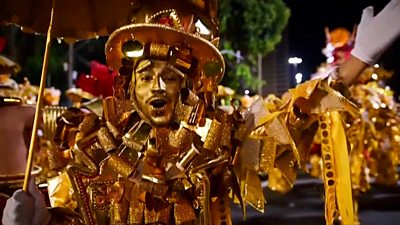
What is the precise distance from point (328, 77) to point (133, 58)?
2.89ft

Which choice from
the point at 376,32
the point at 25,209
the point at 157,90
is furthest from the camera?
the point at 157,90

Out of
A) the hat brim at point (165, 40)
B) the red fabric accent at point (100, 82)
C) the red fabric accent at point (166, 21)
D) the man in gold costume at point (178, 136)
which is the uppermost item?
the red fabric accent at point (100, 82)

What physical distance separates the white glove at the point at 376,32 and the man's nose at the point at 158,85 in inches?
32.1

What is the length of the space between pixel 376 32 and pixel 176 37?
0.87 metres

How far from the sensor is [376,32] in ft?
7.31

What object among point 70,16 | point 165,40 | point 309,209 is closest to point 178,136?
point 165,40

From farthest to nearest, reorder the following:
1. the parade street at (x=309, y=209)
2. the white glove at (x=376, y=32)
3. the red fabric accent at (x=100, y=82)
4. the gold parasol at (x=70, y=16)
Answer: the parade street at (x=309, y=209) < the red fabric accent at (x=100, y=82) < the gold parasol at (x=70, y=16) < the white glove at (x=376, y=32)

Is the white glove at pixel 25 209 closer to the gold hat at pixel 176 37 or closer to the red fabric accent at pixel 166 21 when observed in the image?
the gold hat at pixel 176 37

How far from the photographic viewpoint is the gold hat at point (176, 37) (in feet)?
8.49

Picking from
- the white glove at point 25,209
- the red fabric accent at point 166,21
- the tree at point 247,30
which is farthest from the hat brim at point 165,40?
the tree at point 247,30

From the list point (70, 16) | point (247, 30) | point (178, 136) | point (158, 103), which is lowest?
point (178, 136)

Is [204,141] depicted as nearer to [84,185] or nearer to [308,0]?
[84,185]

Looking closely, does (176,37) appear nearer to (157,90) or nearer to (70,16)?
(157,90)

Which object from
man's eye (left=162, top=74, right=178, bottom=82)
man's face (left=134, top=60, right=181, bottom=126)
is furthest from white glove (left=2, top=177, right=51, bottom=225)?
man's eye (left=162, top=74, right=178, bottom=82)
